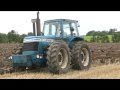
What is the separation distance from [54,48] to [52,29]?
4.85 ft

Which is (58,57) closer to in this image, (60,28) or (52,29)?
(60,28)

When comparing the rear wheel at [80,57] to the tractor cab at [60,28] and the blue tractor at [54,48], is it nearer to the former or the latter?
the blue tractor at [54,48]

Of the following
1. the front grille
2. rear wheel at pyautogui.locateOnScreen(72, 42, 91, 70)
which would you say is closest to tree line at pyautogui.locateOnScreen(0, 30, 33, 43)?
rear wheel at pyautogui.locateOnScreen(72, 42, 91, 70)

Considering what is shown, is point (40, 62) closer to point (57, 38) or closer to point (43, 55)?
point (43, 55)

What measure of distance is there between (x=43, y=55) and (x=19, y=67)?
3.96 feet

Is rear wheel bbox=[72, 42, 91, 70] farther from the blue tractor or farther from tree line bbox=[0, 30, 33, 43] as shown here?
tree line bbox=[0, 30, 33, 43]

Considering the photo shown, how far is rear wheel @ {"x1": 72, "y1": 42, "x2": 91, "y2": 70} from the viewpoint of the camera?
33.9ft

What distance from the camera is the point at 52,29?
1058cm

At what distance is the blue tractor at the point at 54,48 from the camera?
936 centimetres

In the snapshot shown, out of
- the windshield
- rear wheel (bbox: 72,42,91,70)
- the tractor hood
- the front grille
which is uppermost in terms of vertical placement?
the windshield

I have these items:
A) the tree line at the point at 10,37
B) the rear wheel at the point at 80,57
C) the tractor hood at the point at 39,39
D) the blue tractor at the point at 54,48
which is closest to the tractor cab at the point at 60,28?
the blue tractor at the point at 54,48
